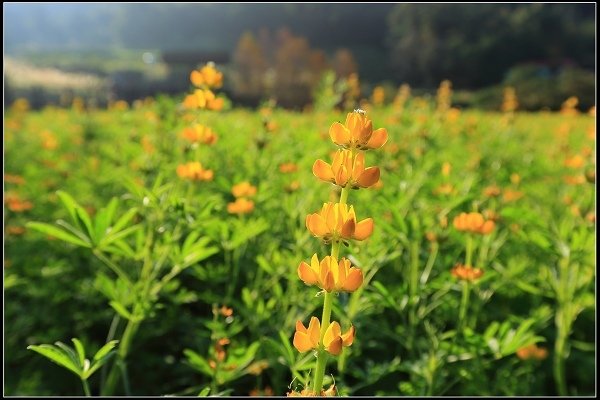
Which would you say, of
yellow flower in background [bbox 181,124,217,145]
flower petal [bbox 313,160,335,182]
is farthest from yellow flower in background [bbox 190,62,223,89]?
flower petal [bbox 313,160,335,182]

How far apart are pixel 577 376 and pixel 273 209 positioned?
128cm

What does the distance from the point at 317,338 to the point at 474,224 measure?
0.86 metres

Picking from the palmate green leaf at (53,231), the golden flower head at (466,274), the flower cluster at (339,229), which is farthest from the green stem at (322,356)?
the golden flower head at (466,274)

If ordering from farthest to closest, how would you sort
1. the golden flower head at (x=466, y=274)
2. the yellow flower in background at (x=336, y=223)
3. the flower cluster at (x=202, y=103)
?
1. the flower cluster at (x=202, y=103)
2. the golden flower head at (x=466, y=274)
3. the yellow flower in background at (x=336, y=223)

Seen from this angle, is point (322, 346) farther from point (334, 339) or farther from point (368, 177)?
point (368, 177)

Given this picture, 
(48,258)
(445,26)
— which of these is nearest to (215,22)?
(445,26)

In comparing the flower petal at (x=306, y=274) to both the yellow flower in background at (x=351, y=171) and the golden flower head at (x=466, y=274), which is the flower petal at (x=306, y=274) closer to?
the yellow flower in background at (x=351, y=171)

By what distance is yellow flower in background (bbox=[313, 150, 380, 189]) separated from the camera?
26.2 inches

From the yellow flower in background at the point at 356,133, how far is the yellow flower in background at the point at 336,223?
8 cm

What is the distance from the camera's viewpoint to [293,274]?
160cm

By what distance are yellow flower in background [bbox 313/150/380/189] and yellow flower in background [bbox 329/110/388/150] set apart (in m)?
0.01

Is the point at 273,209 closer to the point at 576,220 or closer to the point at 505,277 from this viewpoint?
the point at 505,277

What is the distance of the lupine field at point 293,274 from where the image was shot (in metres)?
1.12

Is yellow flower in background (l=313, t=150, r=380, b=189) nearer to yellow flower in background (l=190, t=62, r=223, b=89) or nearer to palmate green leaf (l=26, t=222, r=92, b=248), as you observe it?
palmate green leaf (l=26, t=222, r=92, b=248)
